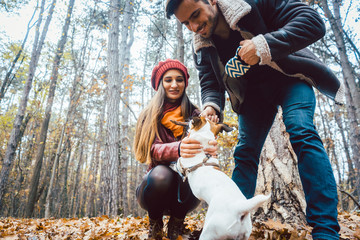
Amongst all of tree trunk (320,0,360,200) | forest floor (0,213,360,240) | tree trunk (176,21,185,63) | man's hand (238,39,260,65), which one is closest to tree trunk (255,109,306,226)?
forest floor (0,213,360,240)

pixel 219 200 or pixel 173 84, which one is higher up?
pixel 173 84

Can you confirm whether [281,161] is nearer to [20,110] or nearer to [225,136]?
[225,136]

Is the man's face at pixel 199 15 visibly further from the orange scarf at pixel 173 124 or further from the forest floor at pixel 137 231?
the forest floor at pixel 137 231

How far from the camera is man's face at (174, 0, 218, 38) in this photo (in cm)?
179

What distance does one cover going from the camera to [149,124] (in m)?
2.43

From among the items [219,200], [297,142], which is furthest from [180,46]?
[219,200]

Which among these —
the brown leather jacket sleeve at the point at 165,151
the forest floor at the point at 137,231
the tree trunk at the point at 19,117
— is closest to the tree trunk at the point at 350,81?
the forest floor at the point at 137,231

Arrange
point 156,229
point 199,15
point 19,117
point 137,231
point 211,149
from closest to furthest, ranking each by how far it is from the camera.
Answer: point 211,149
point 199,15
point 156,229
point 137,231
point 19,117

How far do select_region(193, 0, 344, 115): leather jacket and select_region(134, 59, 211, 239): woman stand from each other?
30.9 inches

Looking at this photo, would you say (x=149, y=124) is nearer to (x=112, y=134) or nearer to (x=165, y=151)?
(x=165, y=151)

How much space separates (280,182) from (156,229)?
1.74m

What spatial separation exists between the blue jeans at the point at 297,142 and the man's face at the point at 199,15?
0.67 m

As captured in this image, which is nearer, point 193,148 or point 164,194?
point 193,148

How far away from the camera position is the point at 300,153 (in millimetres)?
1509
